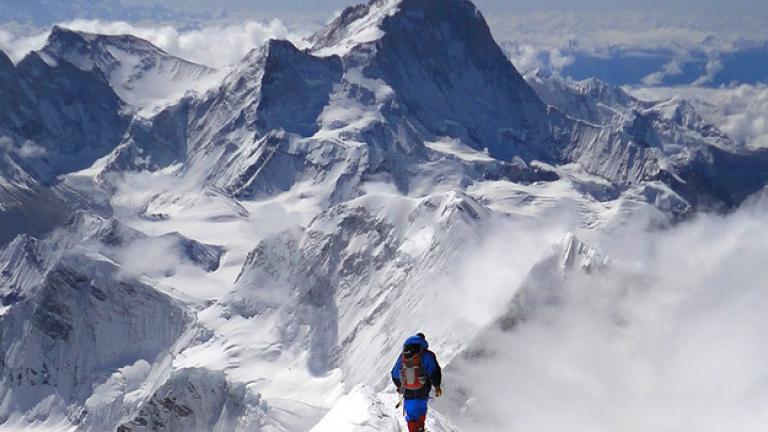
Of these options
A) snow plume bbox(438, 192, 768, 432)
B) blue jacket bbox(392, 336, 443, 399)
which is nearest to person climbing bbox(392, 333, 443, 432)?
blue jacket bbox(392, 336, 443, 399)

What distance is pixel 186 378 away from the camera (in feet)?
580

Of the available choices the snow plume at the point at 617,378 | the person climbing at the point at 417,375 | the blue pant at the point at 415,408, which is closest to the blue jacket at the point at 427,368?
the person climbing at the point at 417,375

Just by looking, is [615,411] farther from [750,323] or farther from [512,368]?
[750,323]

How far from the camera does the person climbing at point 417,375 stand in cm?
5150

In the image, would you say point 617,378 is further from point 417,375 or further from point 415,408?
point 417,375

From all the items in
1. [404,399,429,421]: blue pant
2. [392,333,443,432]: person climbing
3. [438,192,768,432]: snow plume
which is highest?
[392,333,443,432]: person climbing

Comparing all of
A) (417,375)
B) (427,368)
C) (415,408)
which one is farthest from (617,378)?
(417,375)

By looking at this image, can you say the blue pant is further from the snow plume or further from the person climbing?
the snow plume

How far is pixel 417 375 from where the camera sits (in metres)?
51.7

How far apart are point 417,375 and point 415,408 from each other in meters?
1.89

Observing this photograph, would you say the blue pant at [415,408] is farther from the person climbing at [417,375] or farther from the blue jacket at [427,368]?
the blue jacket at [427,368]

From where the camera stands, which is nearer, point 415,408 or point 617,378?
point 415,408

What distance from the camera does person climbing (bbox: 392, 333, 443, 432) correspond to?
51500 mm

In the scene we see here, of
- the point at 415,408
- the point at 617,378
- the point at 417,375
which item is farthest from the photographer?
the point at 617,378
